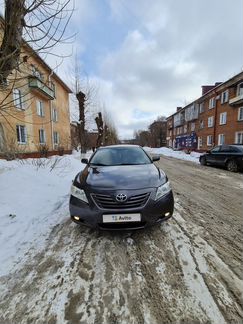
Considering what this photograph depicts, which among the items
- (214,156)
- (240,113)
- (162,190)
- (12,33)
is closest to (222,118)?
(240,113)

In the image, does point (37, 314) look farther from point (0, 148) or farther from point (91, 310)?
point (0, 148)

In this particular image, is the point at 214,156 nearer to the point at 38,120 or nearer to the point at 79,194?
the point at 79,194

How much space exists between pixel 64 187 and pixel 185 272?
15.8 ft

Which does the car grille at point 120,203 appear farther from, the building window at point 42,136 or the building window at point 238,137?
the building window at point 238,137

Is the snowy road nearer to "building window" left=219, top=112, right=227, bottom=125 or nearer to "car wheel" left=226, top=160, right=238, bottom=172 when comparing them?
"car wheel" left=226, top=160, right=238, bottom=172

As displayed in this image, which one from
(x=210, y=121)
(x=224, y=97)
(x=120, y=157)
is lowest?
(x=120, y=157)

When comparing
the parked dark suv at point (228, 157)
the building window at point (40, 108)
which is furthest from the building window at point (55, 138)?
the parked dark suv at point (228, 157)

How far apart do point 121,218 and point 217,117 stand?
25168 millimetres

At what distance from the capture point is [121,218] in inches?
113

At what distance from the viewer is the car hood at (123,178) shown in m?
3.13

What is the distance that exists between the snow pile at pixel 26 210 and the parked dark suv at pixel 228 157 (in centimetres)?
944

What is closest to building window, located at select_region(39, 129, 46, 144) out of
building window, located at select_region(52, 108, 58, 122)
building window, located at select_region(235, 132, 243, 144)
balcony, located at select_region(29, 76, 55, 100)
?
building window, located at select_region(52, 108, 58, 122)

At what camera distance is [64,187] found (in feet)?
20.7

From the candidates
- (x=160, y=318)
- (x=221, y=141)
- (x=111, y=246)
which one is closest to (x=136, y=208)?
(x=111, y=246)
